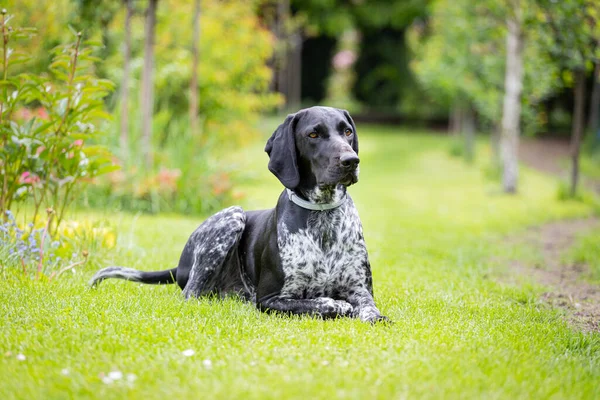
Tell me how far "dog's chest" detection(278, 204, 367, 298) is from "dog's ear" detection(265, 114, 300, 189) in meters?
0.28

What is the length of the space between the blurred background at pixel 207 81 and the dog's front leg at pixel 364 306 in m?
2.26

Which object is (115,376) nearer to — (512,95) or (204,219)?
(204,219)

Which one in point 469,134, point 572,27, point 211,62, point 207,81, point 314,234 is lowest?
point 314,234

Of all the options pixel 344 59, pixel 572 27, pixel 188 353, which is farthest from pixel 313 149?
pixel 344 59

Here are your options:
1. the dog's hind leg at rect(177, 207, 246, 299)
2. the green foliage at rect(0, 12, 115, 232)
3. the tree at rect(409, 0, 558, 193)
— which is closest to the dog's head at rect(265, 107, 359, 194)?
the dog's hind leg at rect(177, 207, 246, 299)

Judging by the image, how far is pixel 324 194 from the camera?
426cm

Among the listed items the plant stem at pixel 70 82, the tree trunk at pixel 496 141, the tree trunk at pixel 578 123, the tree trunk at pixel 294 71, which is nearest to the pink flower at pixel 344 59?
→ the tree trunk at pixel 294 71

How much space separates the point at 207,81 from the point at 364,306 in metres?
10.5

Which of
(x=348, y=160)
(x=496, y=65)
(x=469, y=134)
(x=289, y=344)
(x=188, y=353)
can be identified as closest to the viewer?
(x=188, y=353)

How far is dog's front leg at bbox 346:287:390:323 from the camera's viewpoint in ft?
13.5

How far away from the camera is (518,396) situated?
2975 millimetres

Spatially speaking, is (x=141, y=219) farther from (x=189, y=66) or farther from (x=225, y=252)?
(x=189, y=66)

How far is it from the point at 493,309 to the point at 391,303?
716 mm

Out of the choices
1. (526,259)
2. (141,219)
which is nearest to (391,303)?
(526,259)
